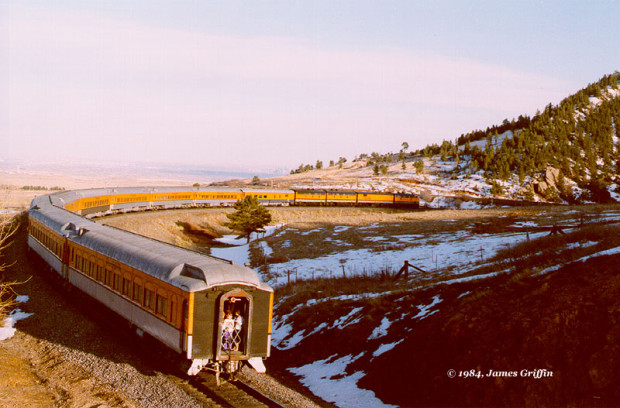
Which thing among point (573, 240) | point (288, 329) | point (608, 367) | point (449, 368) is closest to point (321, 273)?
point (288, 329)

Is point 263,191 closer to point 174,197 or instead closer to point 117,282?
point 174,197

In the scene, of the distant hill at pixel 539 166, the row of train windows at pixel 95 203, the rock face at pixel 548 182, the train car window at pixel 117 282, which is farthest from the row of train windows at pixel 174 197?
the rock face at pixel 548 182

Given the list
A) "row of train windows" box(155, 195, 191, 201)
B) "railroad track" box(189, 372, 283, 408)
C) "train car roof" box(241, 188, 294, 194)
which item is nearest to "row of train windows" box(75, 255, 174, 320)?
"railroad track" box(189, 372, 283, 408)

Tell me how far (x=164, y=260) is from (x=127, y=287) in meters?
2.45

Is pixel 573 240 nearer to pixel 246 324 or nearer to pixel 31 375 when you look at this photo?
pixel 246 324

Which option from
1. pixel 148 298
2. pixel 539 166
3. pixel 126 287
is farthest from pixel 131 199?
pixel 539 166

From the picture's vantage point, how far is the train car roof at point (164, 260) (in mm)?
14836

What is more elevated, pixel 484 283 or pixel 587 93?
pixel 587 93

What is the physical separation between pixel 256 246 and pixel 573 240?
25.9 m

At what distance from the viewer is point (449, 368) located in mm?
14531

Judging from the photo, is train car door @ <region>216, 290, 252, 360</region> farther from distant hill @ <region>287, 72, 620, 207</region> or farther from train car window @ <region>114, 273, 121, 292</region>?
distant hill @ <region>287, 72, 620, 207</region>

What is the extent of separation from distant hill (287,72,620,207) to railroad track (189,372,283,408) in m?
82.6

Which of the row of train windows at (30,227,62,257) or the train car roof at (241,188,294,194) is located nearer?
the row of train windows at (30,227,62,257)

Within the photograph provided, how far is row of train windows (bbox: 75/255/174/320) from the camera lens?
1589 centimetres
